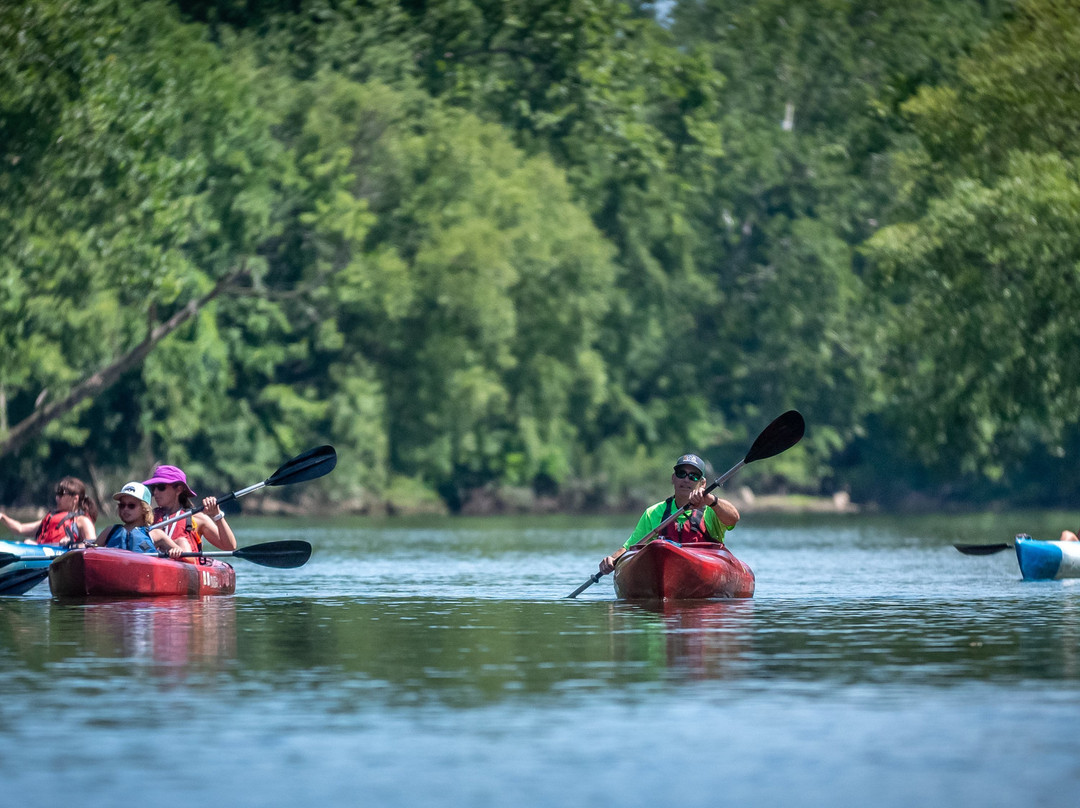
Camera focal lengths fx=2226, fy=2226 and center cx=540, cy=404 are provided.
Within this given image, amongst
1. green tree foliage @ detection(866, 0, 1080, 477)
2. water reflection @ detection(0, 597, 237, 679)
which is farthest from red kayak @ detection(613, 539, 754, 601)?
green tree foliage @ detection(866, 0, 1080, 477)

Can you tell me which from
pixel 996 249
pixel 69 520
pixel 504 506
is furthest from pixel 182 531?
pixel 504 506

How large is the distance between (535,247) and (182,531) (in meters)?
39.5

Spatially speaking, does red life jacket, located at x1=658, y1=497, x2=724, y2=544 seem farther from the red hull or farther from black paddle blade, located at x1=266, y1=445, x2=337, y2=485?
the red hull

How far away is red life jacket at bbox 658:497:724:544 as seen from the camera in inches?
834

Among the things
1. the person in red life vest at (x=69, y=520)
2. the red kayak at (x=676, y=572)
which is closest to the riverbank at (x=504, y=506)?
the person in red life vest at (x=69, y=520)

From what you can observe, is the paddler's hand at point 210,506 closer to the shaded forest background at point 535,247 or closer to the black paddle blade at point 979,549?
the black paddle blade at point 979,549

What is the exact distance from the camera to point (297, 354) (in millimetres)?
59906

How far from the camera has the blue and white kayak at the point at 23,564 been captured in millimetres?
23359

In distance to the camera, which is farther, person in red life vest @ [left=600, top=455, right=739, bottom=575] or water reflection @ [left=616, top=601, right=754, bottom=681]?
person in red life vest @ [left=600, top=455, right=739, bottom=575]

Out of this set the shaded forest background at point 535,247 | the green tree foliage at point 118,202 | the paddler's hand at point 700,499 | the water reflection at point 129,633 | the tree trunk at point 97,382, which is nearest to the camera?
the water reflection at point 129,633

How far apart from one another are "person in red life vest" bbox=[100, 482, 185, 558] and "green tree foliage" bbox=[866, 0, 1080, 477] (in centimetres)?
2372

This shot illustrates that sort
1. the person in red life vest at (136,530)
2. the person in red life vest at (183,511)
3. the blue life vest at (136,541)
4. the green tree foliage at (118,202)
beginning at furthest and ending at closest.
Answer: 1. the green tree foliage at (118,202)
2. the person in red life vest at (183,511)
3. the blue life vest at (136,541)
4. the person in red life vest at (136,530)

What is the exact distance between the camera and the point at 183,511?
73.3 feet

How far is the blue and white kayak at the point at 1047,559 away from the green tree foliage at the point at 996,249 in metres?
15.5
